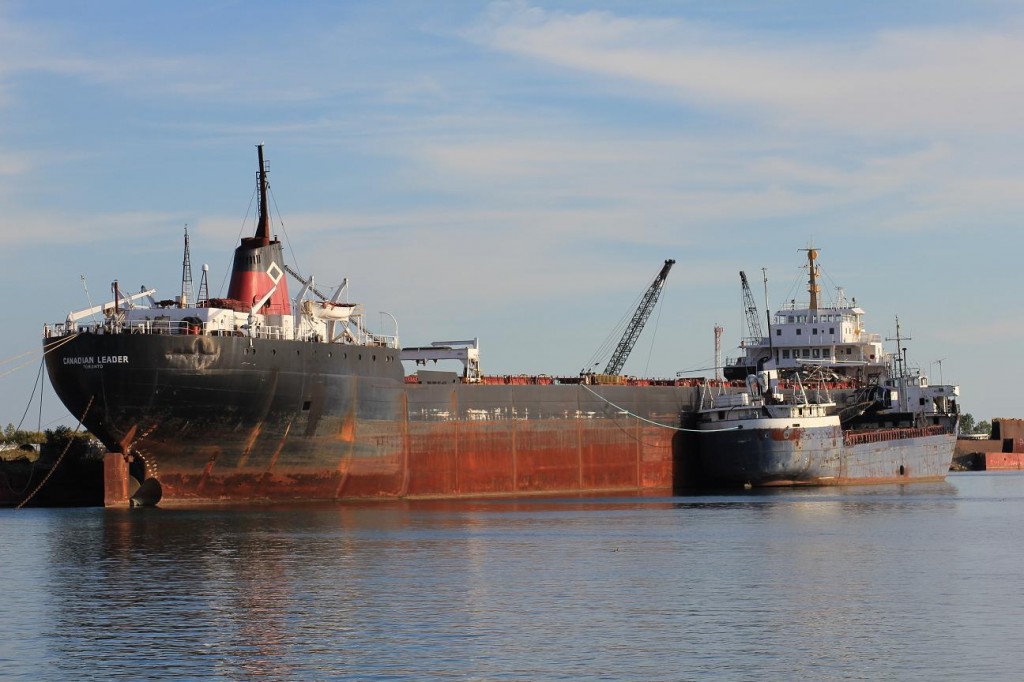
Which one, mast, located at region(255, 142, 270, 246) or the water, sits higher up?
mast, located at region(255, 142, 270, 246)

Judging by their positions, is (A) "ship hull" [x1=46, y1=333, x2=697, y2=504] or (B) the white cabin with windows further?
(B) the white cabin with windows

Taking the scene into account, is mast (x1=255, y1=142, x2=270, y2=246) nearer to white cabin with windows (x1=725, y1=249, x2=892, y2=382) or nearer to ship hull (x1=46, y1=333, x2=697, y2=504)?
ship hull (x1=46, y1=333, x2=697, y2=504)

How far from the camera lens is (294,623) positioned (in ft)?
71.1

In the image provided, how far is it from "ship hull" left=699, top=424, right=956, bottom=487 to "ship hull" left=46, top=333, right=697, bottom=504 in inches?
163

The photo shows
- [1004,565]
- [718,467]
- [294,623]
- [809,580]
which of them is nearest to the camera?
[294,623]

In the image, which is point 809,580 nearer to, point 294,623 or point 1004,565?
point 1004,565

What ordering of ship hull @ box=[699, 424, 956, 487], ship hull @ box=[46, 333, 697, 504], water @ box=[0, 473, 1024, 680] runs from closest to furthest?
water @ box=[0, 473, 1024, 680]
ship hull @ box=[46, 333, 697, 504]
ship hull @ box=[699, 424, 956, 487]

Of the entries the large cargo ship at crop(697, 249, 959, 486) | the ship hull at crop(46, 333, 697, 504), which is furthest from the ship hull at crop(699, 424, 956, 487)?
the ship hull at crop(46, 333, 697, 504)

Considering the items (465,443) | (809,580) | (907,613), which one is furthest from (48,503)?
(907,613)

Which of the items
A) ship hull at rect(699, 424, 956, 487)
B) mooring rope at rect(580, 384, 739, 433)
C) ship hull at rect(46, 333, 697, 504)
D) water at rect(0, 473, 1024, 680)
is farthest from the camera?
ship hull at rect(699, 424, 956, 487)

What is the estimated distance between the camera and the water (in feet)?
61.7

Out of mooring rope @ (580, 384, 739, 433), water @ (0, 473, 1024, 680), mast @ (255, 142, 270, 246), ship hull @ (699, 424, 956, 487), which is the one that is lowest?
water @ (0, 473, 1024, 680)

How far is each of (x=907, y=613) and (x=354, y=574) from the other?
10.1 metres

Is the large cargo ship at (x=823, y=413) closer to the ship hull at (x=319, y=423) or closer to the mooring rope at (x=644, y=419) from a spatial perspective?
the mooring rope at (x=644, y=419)
